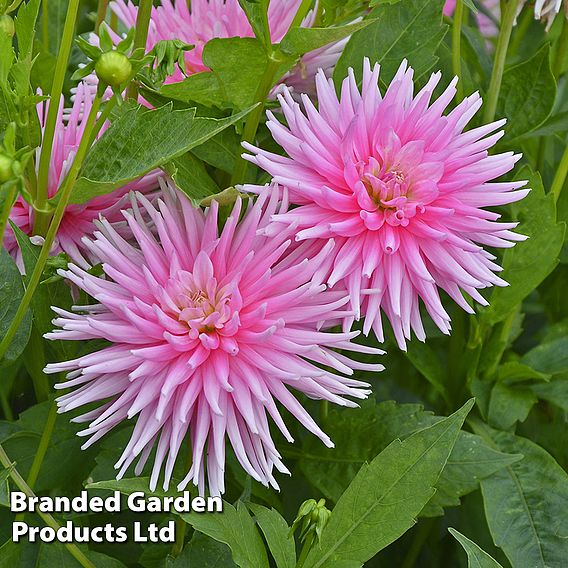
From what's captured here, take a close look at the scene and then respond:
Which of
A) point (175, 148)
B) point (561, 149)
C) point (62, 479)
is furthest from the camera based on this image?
point (561, 149)

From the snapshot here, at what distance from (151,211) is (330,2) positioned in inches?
6.7

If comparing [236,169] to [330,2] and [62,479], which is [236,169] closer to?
[330,2]

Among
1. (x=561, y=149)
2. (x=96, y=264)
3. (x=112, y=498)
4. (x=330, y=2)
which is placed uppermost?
(x=561, y=149)

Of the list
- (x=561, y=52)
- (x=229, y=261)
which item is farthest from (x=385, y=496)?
(x=561, y=52)

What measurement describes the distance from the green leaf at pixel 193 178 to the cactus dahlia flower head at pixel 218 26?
3.6 inches

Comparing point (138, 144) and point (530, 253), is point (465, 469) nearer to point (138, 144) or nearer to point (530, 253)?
point (530, 253)

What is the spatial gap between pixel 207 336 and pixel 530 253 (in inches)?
12.6

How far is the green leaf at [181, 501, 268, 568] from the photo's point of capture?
0.49m

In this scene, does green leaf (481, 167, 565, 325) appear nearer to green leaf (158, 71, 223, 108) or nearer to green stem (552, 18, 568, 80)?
green stem (552, 18, 568, 80)

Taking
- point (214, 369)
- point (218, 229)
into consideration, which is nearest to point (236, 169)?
point (218, 229)

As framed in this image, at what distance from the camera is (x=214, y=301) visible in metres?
0.52

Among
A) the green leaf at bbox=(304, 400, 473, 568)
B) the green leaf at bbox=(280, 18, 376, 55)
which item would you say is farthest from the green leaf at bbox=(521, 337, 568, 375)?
the green leaf at bbox=(280, 18, 376, 55)

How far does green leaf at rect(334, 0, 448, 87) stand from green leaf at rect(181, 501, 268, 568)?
302 mm

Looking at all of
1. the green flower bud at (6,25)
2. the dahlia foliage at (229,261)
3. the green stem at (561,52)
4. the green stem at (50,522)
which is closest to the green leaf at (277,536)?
the dahlia foliage at (229,261)
